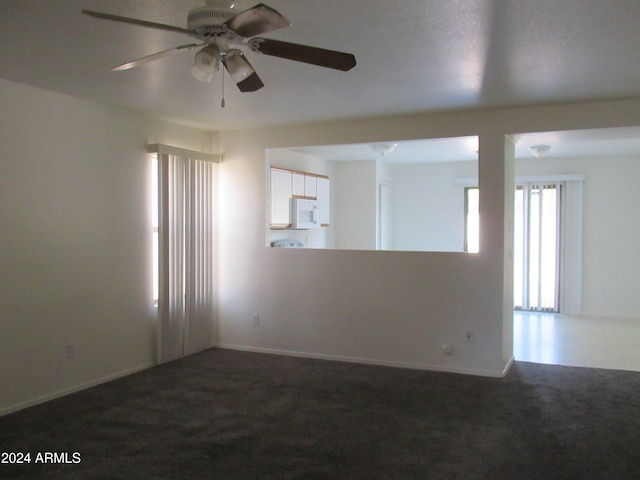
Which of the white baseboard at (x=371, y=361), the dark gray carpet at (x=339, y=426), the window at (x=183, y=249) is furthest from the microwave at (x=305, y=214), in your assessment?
the dark gray carpet at (x=339, y=426)

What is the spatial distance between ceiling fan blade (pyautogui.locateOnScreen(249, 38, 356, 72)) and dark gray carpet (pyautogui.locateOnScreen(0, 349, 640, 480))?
84.8 inches

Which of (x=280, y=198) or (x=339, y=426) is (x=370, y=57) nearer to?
(x=339, y=426)

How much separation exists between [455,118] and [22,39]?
11.5 feet

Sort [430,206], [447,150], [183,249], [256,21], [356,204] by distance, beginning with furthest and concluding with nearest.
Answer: [430,206] → [356,204] → [447,150] → [183,249] → [256,21]

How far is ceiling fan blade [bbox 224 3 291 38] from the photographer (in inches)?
78.4

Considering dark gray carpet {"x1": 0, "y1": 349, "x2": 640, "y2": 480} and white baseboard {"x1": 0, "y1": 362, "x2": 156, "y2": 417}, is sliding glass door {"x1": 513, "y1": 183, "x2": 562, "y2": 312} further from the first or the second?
white baseboard {"x1": 0, "y1": 362, "x2": 156, "y2": 417}

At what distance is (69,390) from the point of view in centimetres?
427

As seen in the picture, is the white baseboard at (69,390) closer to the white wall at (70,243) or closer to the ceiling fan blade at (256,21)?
the white wall at (70,243)

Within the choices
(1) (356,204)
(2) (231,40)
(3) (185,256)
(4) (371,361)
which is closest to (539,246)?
(1) (356,204)

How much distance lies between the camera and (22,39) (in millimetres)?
2943

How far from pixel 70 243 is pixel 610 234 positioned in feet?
24.1

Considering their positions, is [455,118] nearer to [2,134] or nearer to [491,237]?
[491,237]

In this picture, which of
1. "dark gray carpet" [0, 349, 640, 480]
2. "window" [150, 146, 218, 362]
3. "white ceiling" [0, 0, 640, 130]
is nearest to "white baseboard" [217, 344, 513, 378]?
"dark gray carpet" [0, 349, 640, 480]

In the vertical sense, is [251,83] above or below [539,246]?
above
